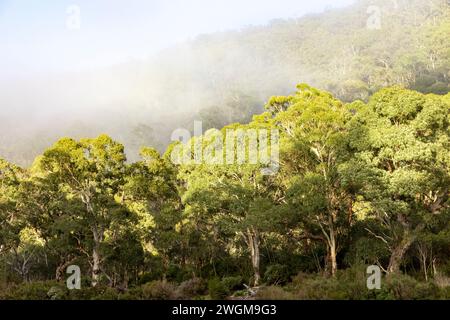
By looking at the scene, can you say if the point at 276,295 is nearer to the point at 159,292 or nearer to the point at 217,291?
the point at 159,292

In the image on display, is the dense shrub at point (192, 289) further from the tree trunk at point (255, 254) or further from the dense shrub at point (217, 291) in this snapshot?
the tree trunk at point (255, 254)

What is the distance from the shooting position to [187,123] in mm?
164125

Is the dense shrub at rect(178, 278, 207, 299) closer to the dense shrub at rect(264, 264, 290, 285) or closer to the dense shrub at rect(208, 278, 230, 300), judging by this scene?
the dense shrub at rect(208, 278, 230, 300)

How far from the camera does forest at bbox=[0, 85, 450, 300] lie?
17375 mm

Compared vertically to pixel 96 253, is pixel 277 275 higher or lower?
lower

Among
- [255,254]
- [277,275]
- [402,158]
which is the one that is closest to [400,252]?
[402,158]

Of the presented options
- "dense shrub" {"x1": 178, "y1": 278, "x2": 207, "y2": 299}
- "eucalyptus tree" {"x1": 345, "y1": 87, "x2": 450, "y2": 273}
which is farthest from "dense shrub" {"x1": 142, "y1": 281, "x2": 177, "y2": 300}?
"eucalyptus tree" {"x1": 345, "y1": 87, "x2": 450, "y2": 273}

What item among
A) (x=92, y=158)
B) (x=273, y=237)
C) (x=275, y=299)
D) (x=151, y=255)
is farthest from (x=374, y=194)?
(x=151, y=255)

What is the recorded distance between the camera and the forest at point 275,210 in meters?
17.4

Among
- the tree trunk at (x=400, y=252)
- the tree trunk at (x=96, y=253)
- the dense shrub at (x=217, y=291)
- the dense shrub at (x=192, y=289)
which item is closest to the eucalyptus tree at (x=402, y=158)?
the tree trunk at (x=400, y=252)

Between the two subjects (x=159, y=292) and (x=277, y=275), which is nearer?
(x=159, y=292)

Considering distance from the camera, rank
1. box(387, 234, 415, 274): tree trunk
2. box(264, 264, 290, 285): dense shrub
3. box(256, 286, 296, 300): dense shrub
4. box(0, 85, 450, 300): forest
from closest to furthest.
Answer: box(256, 286, 296, 300): dense shrub → box(0, 85, 450, 300): forest → box(387, 234, 415, 274): tree trunk → box(264, 264, 290, 285): dense shrub

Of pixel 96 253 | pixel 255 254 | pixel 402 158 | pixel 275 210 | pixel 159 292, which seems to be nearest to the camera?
pixel 159 292

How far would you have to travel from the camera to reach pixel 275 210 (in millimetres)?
20078
